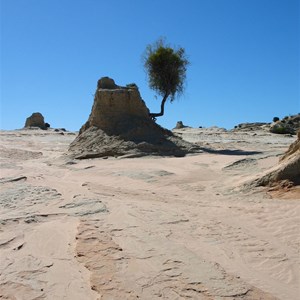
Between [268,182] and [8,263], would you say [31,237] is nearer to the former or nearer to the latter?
[8,263]

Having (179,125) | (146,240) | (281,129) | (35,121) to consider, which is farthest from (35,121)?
(146,240)

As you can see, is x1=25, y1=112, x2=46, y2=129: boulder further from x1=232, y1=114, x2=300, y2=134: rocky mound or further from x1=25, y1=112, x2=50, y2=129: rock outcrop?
x1=232, y1=114, x2=300, y2=134: rocky mound

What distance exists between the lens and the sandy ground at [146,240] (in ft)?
12.9

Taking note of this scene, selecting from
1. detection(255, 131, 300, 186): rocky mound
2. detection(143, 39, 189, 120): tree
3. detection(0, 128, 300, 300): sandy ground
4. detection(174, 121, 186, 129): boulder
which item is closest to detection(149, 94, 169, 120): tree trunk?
detection(143, 39, 189, 120): tree

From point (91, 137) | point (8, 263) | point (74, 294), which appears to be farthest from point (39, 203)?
point (91, 137)

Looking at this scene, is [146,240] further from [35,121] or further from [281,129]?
[35,121]

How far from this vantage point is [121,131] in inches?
607

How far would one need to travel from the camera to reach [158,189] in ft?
28.8

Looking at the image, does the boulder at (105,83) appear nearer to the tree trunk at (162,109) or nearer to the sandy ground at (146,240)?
the tree trunk at (162,109)

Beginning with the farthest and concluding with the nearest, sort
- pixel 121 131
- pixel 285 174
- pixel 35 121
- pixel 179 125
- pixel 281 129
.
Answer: pixel 179 125, pixel 35 121, pixel 281 129, pixel 121 131, pixel 285 174

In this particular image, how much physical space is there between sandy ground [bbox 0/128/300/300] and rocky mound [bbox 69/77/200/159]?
5214 mm

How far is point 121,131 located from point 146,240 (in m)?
10.5

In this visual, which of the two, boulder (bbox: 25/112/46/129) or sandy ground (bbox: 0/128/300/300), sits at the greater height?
boulder (bbox: 25/112/46/129)

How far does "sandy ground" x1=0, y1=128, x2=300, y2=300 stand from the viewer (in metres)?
3.93
